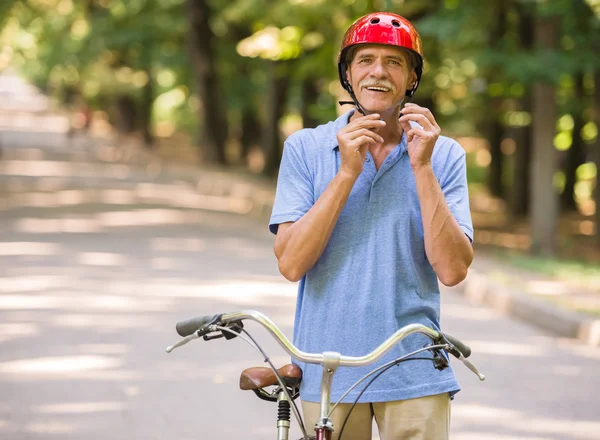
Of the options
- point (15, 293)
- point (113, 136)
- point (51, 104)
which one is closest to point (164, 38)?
point (113, 136)

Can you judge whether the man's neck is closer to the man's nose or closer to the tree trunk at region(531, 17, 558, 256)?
the man's nose

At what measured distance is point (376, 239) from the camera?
327cm

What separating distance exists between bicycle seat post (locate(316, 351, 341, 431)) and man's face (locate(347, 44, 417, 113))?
30.2 inches

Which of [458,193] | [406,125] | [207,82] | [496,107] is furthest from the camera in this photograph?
[207,82]

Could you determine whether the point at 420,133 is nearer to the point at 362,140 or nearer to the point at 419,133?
the point at 419,133

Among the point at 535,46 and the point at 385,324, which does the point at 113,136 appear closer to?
the point at 535,46

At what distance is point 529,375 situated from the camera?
9688 mm

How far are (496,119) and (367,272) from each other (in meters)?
27.3

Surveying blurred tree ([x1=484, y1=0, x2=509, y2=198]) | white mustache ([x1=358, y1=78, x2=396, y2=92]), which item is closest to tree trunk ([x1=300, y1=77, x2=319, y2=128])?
blurred tree ([x1=484, y1=0, x2=509, y2=198])

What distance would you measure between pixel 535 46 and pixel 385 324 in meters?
17.6

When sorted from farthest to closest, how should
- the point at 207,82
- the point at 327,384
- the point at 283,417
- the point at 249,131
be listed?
the point at 249,131 → the point at 207,82 → the point at 283,417 → the point at 327,384

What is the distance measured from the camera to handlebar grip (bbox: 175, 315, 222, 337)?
10.2 ft

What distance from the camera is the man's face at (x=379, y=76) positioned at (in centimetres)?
328

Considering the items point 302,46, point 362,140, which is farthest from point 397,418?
point 302,46
